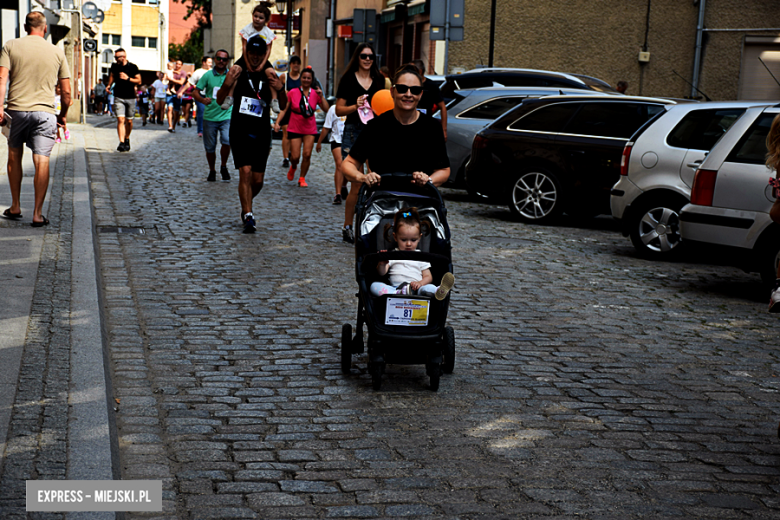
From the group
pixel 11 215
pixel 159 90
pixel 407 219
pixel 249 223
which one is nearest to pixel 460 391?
pixel 407 219

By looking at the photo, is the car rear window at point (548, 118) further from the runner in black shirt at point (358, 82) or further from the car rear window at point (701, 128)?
the runner in black shirt at point (358, 82)

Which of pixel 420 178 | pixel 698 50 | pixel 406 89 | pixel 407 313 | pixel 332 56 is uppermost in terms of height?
pixel 698 50

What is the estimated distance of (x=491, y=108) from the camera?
15273 mm

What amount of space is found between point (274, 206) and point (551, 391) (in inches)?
306

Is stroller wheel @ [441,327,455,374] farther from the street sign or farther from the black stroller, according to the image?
the street sign

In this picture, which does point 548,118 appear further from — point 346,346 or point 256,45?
point 346,346

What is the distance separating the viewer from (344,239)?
10.4 metres

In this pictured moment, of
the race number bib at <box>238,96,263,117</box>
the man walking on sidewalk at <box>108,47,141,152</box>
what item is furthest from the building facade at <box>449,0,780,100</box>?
the race number bib at <box>238,96,263,117</box>

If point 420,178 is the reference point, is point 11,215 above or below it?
below

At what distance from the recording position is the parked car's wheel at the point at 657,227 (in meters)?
10.3

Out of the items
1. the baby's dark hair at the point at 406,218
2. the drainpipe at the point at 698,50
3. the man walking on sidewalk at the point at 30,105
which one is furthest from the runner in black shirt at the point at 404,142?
the drainpipe at the point at 698,50

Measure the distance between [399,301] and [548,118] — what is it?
8105mm

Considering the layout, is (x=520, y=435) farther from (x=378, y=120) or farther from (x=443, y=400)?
(x=378, y=120)

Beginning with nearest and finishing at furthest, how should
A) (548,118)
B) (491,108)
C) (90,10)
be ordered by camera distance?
(548,118)
(491,108)
(90,10)
